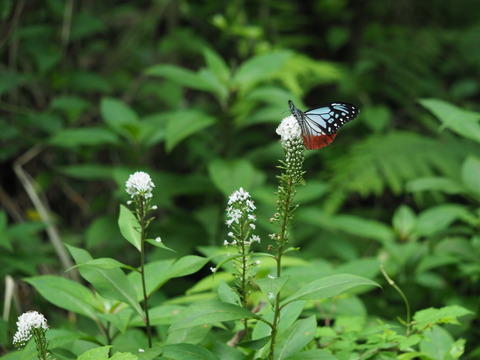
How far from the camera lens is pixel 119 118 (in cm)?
377

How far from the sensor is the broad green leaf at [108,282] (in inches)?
60.7

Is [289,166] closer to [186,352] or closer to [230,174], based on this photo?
[186,352]

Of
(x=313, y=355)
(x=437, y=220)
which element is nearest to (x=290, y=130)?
(x=313, y=355)

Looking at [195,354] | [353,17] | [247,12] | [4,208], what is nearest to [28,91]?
[4,208]

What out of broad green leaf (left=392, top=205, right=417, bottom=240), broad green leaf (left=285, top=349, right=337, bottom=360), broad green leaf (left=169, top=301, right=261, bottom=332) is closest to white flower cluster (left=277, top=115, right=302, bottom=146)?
broad green leaf (left=169, top=301, right=261, bottom=332)

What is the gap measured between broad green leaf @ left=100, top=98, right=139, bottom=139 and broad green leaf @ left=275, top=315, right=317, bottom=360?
7.48 feet

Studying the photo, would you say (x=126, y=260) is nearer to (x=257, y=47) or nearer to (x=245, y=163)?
(x=245, y=163)

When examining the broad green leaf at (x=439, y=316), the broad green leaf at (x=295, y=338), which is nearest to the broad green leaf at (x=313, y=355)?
the broad green leaf at (x=295, y=338)

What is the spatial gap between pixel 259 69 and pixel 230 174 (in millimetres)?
750

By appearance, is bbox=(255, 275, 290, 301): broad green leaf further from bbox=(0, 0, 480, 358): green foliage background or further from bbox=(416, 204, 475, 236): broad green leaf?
bbox=(416, 204, 475, 236): broad green leaf

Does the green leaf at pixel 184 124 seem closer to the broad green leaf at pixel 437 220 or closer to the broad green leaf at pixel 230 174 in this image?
the broad green leaf at pixel 230 174

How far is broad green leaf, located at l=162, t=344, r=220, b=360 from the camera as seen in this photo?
1390 mm

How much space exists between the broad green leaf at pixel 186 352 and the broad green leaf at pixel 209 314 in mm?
77

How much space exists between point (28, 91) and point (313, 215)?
2.91m
